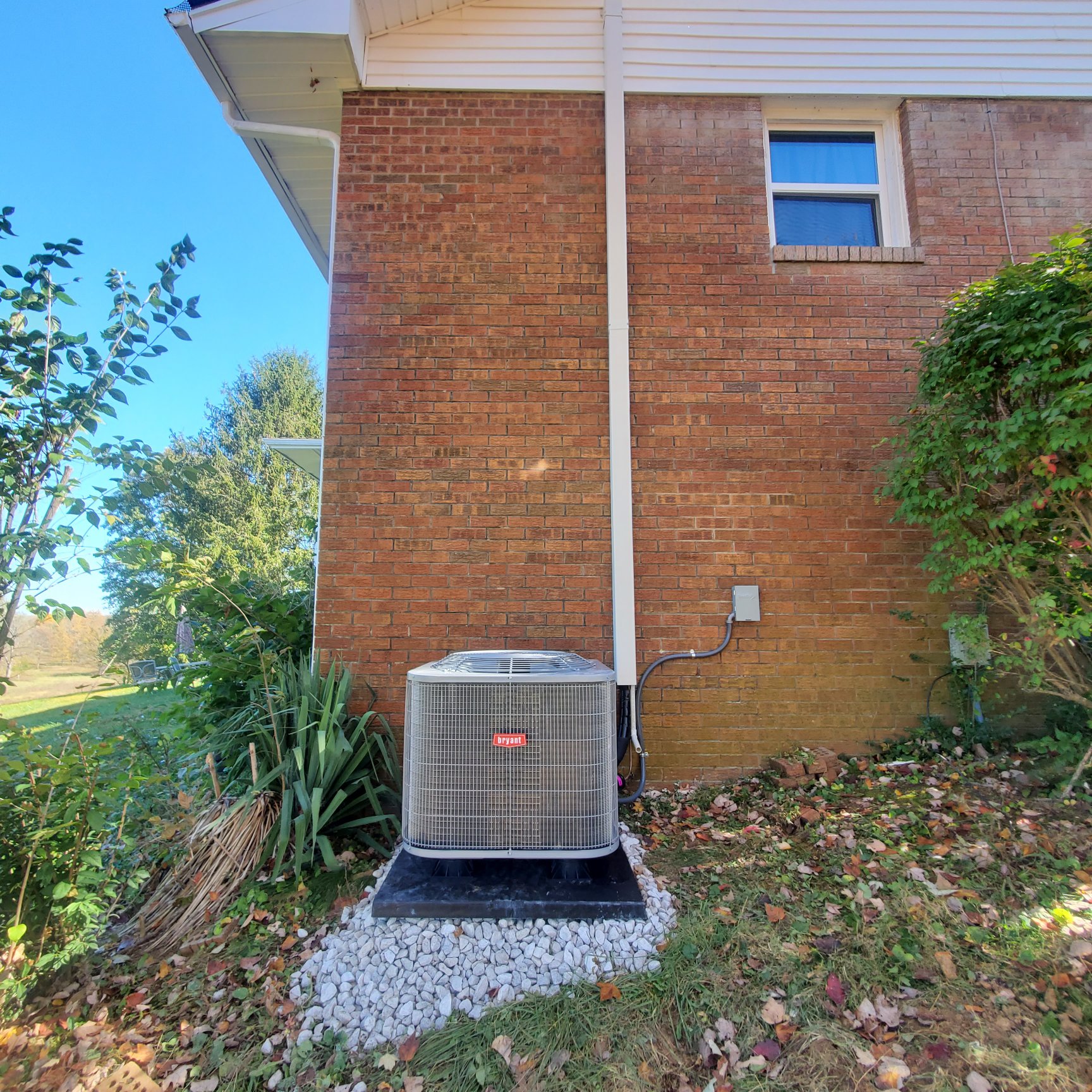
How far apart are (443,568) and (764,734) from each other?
7.41 feet

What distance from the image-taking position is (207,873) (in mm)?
2586

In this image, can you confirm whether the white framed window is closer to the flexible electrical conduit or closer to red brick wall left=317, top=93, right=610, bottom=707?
red brick wall left=317, top=93, right=610, bottom=707

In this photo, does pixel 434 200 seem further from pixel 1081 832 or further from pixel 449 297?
pixel 1081 832

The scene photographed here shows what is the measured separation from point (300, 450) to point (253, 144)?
91.2 inches

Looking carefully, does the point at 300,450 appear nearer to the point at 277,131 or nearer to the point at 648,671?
the point at 277,131

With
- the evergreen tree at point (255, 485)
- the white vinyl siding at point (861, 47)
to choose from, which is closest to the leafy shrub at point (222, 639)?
the white vinyl siding at point (861, 47)

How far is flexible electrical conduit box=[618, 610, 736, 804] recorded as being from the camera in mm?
3488

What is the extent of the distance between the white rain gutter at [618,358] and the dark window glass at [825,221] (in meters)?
1.25

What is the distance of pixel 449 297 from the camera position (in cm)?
387

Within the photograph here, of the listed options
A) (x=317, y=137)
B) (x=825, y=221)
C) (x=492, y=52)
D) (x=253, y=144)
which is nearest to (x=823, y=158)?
(x=825, y=221)

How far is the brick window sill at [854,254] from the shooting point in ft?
13.0

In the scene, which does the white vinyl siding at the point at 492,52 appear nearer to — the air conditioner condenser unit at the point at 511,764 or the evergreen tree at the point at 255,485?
the air conditioner condenser unit at the point at 511,764

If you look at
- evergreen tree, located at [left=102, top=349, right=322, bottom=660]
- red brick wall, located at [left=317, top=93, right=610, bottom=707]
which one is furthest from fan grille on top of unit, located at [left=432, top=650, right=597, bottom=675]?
evergreen tree, located at [left=102, top=349, right=322, bottom=660]

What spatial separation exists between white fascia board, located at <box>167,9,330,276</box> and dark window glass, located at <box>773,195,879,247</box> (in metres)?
3.82
